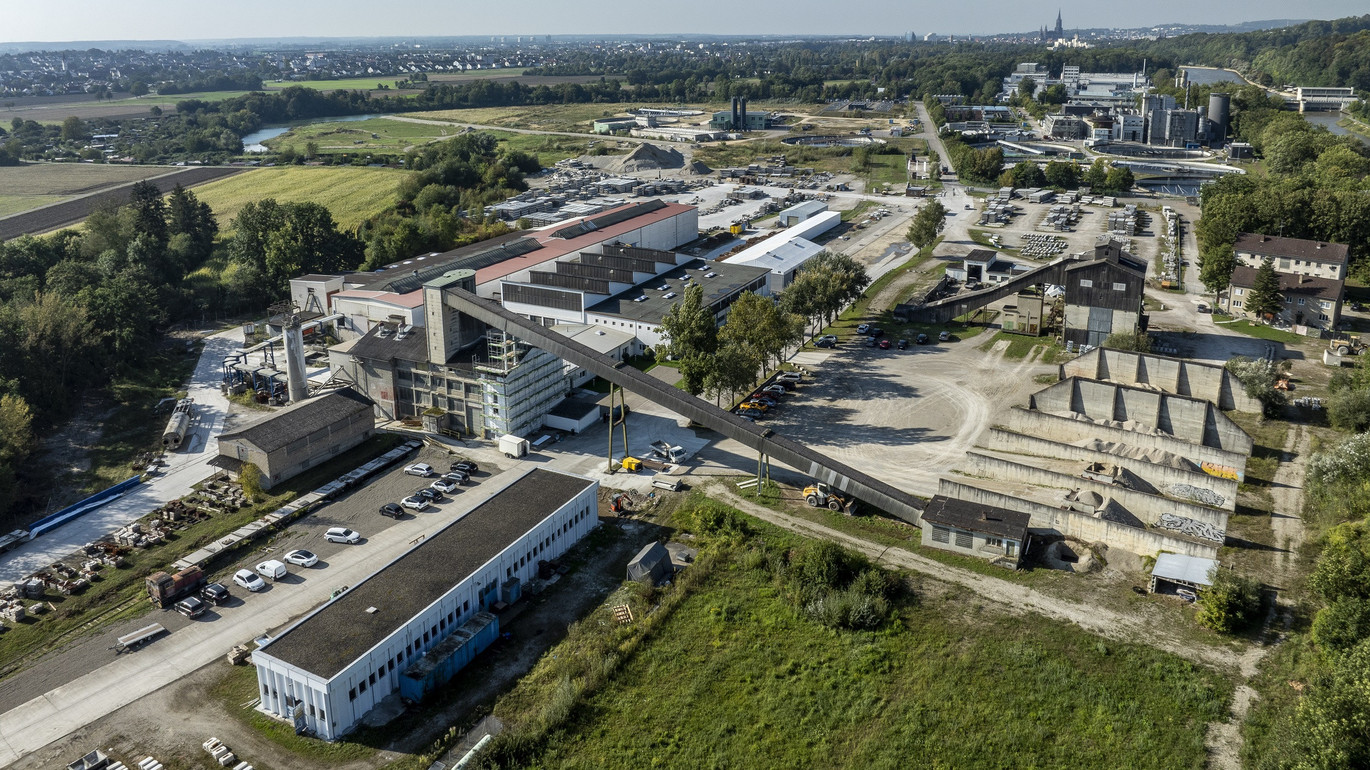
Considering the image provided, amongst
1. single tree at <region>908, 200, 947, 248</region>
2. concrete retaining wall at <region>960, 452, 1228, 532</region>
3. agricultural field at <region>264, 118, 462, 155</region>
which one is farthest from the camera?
agricultural field at <region>264, 118, 462, 155</region>

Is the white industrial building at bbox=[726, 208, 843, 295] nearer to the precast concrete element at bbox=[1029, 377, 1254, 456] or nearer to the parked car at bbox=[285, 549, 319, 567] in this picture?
the precast concrete element at bbox=[1029, 377, 1254, 456]

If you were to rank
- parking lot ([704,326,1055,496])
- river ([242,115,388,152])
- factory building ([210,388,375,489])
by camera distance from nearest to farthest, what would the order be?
factory building ([210,388,375,489]) < parking lot ([704,326,1055,496]) < river ([242,115,388,152])

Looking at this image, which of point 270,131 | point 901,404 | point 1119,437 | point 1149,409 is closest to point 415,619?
point 901,404

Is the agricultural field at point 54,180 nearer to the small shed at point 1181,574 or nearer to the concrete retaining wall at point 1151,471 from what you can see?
the concrete retaining wall at point 1151,471

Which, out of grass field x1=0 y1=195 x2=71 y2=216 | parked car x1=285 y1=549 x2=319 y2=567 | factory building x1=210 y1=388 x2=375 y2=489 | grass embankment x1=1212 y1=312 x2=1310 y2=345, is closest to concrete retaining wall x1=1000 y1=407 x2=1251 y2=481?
grass embankment x1=1212 y1=312 x2=1310 y2=345

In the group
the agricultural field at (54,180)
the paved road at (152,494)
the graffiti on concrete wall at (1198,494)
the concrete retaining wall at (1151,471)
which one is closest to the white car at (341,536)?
the paved road at (152,494)

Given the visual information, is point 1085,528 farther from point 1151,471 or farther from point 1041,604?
point 1151,471
